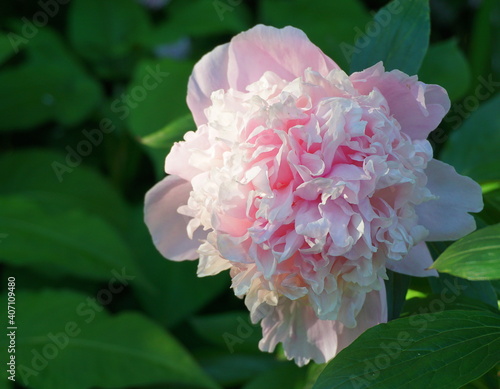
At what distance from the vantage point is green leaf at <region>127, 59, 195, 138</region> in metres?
1.08

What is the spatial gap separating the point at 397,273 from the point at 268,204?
13 cm

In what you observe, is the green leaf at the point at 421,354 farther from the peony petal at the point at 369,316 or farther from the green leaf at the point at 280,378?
the green leaf at the point at 280,378

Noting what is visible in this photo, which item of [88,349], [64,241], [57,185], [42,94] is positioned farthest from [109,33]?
[88,349]

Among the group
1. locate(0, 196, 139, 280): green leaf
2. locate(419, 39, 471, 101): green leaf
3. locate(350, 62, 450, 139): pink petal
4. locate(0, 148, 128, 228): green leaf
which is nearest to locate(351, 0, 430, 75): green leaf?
locate(350, 62, 450, 139): pink petal

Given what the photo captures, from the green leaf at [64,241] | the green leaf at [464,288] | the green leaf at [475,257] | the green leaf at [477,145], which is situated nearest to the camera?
the green leaf at [475,257]

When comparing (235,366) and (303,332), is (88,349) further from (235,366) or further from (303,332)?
(303,332)

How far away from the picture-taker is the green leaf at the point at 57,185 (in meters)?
1.27

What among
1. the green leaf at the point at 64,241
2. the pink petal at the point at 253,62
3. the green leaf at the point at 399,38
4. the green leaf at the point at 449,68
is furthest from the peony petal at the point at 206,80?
the green leaf at the point at 64,241

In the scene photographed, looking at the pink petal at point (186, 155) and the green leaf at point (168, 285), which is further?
the green leaf at point (168, 285)

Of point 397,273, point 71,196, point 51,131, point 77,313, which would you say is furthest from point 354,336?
point 51,131

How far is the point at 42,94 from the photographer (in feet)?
4.42

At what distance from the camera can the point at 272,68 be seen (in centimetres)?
51

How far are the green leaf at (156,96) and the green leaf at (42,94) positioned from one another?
0.65ft

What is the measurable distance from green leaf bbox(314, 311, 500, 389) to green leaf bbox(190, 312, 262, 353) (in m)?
0.54
